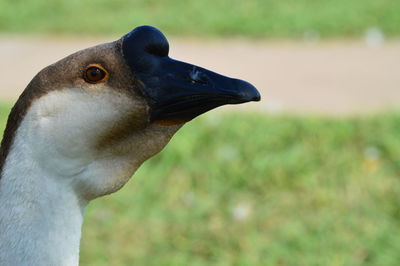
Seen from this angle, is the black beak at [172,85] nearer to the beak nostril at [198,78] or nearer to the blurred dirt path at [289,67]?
the beak nostril at [198,78]

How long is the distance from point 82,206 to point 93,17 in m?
5.17

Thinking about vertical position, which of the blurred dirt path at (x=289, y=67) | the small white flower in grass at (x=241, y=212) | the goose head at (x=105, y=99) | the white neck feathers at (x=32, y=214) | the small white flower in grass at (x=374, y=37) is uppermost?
the goose head at (x=105, y=99)

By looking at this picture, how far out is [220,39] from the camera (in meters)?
6.10

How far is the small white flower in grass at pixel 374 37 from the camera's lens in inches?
231

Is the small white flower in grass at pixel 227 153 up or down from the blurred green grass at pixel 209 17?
up

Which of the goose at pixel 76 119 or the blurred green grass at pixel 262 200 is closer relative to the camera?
the goose at pixel 76 119

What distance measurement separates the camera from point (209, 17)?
636cm

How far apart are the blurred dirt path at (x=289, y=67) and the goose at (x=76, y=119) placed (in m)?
3.26

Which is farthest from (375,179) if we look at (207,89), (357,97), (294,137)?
(207,89)

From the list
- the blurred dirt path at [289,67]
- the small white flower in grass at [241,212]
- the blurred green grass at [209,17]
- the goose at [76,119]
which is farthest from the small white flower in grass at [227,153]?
the goose at [76,119]

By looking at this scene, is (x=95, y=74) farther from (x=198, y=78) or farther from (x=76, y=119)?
(x=198, y=78)

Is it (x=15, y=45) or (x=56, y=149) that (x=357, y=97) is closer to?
(x=15, y=45)

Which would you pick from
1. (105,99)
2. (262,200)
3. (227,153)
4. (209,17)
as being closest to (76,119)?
(105,99)

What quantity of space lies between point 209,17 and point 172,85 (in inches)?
196
